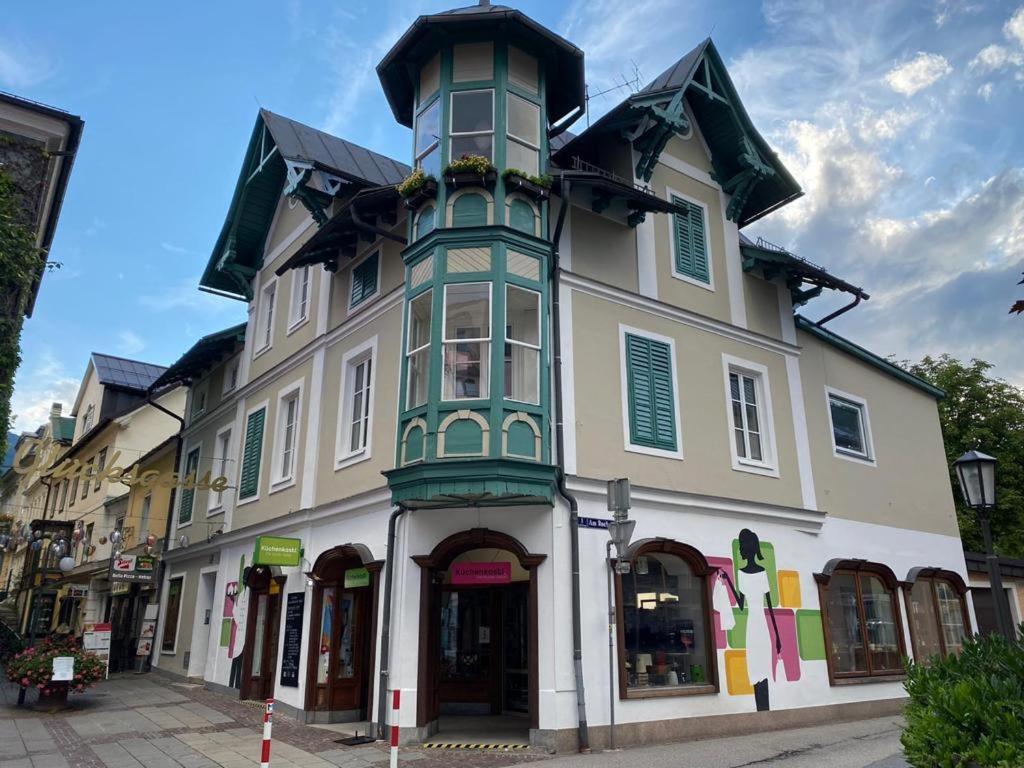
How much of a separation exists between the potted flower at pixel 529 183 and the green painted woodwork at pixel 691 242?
3446 mm

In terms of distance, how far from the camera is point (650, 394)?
13.2 m

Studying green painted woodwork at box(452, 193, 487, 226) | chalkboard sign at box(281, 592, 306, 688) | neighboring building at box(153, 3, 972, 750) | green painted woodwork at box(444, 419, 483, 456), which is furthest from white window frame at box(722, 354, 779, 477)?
chalkboard sign at box(281, 592, 306, 688)

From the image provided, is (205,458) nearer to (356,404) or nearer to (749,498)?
(356,404)

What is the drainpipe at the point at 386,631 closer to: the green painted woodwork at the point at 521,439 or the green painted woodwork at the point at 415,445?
the green painted woodwork at the point at 415,445

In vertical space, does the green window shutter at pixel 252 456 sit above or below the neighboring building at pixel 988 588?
above

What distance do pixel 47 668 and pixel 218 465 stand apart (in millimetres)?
6976

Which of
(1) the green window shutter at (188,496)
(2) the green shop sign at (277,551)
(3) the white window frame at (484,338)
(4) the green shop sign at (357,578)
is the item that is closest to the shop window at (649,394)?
(3) the white window frame at (484,338)

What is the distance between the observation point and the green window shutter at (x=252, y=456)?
59.0 ft

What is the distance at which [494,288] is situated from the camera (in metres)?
11.6

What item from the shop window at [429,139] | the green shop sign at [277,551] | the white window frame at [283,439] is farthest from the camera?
the white window frame at [283,439]

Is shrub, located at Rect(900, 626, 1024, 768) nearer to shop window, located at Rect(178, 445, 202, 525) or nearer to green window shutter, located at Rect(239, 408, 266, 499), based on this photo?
green window shutter, located at Rect(239, 408, 266, 499)

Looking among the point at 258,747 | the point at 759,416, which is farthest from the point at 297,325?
the point at 759,416

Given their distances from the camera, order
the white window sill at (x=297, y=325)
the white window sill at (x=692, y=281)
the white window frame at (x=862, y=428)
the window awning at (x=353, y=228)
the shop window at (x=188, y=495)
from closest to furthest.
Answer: the window awning at (x=353, y=228), the white window sill at (x=692, y=281), the white window frame at (x=862, y=428), the white window sill at (x=297, y=325), the shop window at (x=188, y=495)

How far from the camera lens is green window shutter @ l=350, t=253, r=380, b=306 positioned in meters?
15.0
